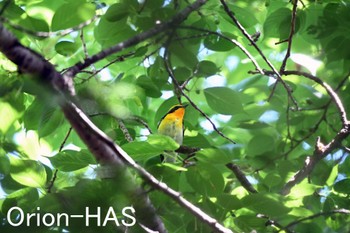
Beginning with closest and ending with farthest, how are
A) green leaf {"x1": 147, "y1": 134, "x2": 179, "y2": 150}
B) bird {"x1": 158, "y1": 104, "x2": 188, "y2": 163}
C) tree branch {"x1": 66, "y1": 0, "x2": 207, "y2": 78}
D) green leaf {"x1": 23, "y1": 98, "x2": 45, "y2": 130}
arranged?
tree branch {"x1": 66, "y1": 0, "x2": 207, "y2": 78} < green leaf {"x1": 147, "y1": 134, "x2": 179, "y2": 150} < green leaf {"x1": 23, "y1": 98, "x2": 45, "y2": 130} < bird {"x1": 158, "y1": 104, "x2": 188, "y2": 163}

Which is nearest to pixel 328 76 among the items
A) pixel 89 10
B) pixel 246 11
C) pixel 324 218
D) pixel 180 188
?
pixel 246 11

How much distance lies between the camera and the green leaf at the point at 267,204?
7.52ft

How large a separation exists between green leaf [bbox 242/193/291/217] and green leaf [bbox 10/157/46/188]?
0.89m

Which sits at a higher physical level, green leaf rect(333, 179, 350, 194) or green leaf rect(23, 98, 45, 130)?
green leaf rect(23, 98, 45, 130)

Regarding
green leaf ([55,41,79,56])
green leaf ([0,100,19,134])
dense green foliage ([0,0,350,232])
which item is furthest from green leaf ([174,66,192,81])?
green leaf ([0,100,19,134])

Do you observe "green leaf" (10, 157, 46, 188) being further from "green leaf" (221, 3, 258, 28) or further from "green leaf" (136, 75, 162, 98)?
"green leaf" (221, 3, 258, 28)

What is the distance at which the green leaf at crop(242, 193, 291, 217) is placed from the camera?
2.29 metres

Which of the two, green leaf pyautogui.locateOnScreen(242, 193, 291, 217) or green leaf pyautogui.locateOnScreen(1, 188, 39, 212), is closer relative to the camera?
green leaf pyautogui.locateOnScreen(242, 193, 291, 217)

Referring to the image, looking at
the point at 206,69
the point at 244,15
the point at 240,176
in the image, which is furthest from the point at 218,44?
the point at 240,176

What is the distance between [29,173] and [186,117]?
1.31 m

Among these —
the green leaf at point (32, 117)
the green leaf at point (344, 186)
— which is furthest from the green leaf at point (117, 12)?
the green leaf at point (344, 186)

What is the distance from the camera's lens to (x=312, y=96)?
3.42 metres

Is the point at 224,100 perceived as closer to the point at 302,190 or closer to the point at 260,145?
the point at 260,145

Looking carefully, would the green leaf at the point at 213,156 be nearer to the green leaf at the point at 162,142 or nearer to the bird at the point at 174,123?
the green leaf at the point at 162,142
